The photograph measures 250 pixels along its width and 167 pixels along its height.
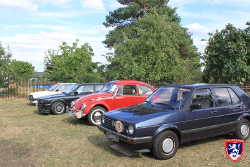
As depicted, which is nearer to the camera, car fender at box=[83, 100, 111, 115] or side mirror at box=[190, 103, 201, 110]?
side mirror at box=[190, 103, 201, 110]

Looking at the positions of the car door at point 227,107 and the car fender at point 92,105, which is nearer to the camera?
the car door at point 227,107

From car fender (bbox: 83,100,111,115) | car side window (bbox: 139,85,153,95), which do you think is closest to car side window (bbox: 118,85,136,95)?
car side window (bbox: 139,85,153,95)

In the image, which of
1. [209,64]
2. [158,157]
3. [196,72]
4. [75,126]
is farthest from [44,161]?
[196,72]

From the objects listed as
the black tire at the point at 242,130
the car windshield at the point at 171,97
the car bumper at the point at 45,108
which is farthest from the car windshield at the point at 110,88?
the black tire at the point at 242,130

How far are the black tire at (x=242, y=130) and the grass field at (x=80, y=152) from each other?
20 cm

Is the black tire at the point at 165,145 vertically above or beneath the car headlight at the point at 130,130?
beneath

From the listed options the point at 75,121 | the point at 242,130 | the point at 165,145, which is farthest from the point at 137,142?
the point at 75,121

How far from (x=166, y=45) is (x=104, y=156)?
17.5 meters

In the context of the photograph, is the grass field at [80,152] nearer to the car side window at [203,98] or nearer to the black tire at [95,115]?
the black tire at [95,115]

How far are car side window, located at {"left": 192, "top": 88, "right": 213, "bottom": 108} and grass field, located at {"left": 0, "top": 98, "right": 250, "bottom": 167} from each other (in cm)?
110

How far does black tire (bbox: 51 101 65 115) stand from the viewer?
36.4ft

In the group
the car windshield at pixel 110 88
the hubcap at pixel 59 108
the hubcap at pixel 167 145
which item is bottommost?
the hubcap at pixel 167 145

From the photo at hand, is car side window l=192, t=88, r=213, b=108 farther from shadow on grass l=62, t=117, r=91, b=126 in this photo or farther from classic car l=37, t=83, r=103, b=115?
classic car l=37, t=83, r=103, b=115

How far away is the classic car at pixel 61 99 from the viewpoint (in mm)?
11031
